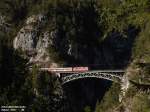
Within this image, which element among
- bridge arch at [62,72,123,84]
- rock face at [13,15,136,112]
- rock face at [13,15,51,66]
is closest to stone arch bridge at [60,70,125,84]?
bridge arch at [62,72,123,84]

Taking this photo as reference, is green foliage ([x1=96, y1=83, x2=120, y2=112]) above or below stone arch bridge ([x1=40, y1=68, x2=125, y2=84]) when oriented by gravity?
below

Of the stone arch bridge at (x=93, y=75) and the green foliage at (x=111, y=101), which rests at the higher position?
the stone arch bridge at (x=93, y=75)

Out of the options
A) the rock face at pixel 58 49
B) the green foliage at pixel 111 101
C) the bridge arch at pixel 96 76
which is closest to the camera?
the bridge arch at pixel 96 76

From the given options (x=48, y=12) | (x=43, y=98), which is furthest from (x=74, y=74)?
(x=48, y=12)

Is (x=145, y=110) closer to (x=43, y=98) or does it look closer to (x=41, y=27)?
(x=43, y=98)

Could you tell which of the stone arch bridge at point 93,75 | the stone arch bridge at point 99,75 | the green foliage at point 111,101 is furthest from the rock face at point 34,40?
the stone arch bridge at point 99,75

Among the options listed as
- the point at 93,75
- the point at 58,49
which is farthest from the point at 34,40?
the point at 93,75

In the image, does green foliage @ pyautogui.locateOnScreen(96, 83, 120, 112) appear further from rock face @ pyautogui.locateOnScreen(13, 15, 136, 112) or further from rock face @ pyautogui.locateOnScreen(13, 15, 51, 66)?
rock face @ pyautogui.locateOnScreen(13, 15, 51, 66)

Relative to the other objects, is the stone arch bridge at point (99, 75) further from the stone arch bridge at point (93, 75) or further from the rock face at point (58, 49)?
the rock face at point (58, 49)

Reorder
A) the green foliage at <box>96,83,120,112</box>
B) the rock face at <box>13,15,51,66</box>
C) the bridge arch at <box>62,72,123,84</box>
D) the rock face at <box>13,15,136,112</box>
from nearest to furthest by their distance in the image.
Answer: the bridge arch at <box>62,72,123,84</box>
the green foliage at <box>96,83,120,112</box>
the rock face at <box>13,15,136,112</box>
the rock face at <box>13,15,51,66</box>

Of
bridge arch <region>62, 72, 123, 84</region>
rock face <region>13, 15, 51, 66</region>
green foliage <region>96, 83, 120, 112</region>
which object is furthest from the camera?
rock face <region>13, 15, 51, 66</region>

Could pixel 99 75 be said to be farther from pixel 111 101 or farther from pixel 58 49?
pixel 58 49
